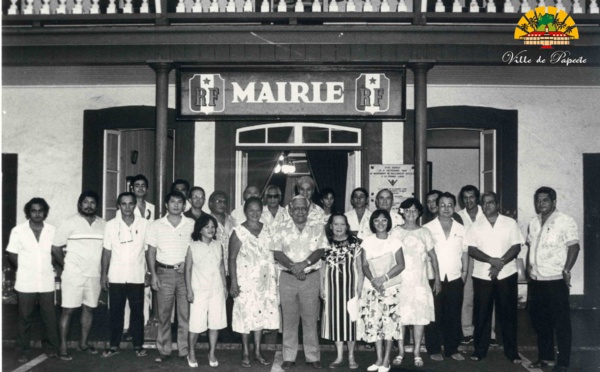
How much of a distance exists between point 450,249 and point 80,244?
3690 mm

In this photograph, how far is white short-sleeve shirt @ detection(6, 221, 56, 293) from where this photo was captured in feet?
18.3

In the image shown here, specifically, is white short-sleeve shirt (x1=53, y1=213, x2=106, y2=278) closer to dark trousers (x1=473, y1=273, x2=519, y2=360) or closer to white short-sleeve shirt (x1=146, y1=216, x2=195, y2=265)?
white short-sleeve shirt (x1=146, y1=216, x2=195, y2=265)

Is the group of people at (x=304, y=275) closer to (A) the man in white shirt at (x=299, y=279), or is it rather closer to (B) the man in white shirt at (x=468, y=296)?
(A) the man in white shirt at (x=299, y=279)

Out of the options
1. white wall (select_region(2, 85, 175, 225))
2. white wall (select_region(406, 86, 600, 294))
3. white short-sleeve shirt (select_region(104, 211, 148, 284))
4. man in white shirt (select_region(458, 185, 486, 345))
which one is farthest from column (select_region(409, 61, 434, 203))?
white wall (select_region(2, 85, 175, 225))

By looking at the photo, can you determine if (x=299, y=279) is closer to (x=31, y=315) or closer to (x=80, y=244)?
(x=80, y=244)

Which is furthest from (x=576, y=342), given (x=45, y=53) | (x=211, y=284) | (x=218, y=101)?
(x=45, y=53)

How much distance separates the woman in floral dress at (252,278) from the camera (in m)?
5.43

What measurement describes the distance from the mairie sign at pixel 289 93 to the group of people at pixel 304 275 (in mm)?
1434

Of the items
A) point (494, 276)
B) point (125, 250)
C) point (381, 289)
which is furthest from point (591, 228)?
point (125, 250)

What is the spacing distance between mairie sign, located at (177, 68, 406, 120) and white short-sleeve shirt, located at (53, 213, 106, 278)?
171 cm

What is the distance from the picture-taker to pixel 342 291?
5.42m

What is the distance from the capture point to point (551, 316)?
5367 mm

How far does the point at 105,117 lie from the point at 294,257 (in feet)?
15.8

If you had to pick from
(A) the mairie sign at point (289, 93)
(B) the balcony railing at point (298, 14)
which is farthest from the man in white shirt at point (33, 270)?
(B) the balcony railing at point (298, 14)
